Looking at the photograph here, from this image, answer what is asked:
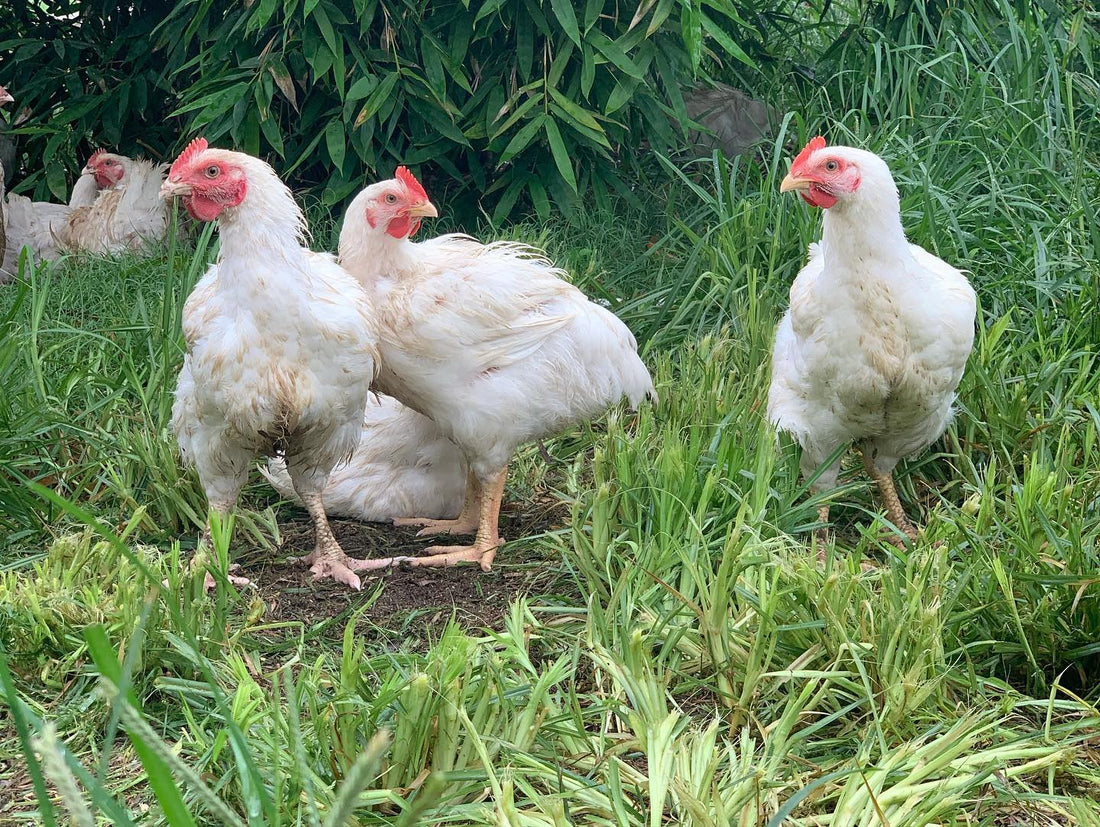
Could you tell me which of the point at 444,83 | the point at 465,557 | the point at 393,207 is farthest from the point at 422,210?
the point at 444,83

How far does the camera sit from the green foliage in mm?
5410

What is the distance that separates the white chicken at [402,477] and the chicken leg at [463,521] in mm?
79

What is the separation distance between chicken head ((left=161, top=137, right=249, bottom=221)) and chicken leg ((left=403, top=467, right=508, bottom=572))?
4.07 ft

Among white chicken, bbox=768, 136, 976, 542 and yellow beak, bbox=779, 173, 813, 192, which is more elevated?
yellow beak, bbox=779, 173, 813, 192

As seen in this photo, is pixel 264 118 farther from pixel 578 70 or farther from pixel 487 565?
pixel 487 565

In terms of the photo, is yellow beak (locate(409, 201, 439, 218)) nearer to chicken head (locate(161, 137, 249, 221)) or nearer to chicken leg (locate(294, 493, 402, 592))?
chicken head (locate(161, 137, 249, 221))

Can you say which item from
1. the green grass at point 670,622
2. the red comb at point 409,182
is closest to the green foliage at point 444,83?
the green grass at point 670,622

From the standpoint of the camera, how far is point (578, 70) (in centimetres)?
559

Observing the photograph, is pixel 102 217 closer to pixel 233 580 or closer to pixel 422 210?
pixel 422 210

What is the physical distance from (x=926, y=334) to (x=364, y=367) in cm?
170

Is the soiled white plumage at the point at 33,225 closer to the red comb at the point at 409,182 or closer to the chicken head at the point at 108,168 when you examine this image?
the chicken head at the point at 108,168

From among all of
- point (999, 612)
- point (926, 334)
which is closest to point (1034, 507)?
point (999, 612)

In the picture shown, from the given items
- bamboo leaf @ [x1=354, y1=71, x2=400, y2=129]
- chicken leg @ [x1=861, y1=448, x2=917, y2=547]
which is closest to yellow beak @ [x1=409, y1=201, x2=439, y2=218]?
chicken leg @ [x1=861, y1=448, x2=917, y2=547]

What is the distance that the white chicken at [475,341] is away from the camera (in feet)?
11.9
